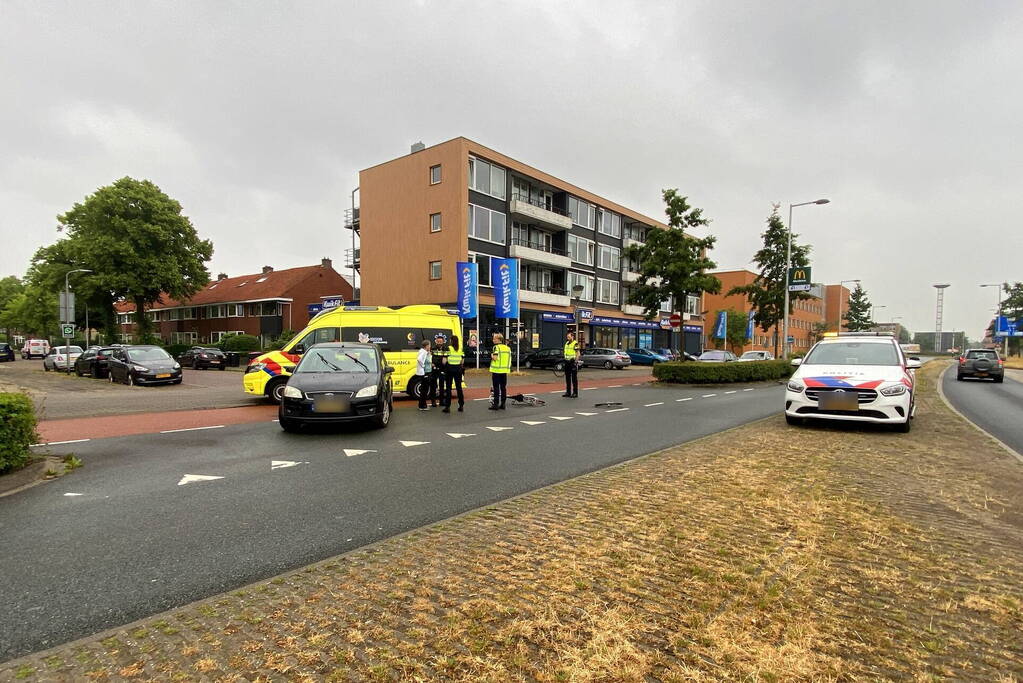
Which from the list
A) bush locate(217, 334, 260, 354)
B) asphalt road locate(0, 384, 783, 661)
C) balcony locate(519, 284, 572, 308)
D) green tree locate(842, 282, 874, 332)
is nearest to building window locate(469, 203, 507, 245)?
balcony locate(519, 284, 572, 308)

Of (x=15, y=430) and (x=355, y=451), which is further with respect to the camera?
(x=355, y=451)

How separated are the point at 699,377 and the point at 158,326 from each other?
63.2 m

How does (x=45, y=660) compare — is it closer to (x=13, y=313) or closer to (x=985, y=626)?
(x=985, y=626)

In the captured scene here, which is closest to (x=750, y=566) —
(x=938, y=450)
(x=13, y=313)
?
(x=938, y=450)

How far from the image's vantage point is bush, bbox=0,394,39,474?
17.8ft

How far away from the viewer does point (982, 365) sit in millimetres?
23953

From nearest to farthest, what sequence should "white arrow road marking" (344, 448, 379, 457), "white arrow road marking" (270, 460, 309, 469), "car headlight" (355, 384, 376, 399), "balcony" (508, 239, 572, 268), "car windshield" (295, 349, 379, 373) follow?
"white arrow road marking" (270, 460, 309, 469) < "white arrow road marking" (344, 448, 379, 457) < "car headlight" (355, 384, 376, 399) < "car windshield" (295, 349, 379, 373) < "balcony" (508, 239, 572, 268)

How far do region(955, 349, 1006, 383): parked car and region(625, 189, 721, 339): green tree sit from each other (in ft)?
44.9

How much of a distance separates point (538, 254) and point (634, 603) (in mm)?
34419

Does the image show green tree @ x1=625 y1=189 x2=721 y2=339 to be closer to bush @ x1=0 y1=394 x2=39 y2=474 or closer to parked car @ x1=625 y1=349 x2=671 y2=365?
parked car @ x1=625 y1=349 x2=671 y2=365

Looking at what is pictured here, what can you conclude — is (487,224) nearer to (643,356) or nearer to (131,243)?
(643,356)

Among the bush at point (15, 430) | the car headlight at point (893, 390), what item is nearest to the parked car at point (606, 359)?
the car headlight at point (893, 390)

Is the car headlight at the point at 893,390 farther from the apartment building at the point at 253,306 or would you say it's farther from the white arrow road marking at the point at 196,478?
the apartment building at the point at 253,306

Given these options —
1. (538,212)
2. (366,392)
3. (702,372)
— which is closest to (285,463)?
(366,392)
